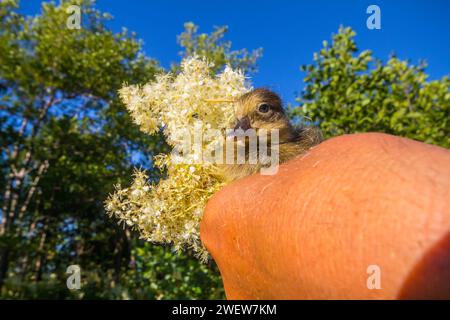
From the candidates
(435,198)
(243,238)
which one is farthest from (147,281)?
(435,198)

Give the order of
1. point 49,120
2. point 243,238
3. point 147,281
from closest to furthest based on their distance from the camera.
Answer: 1. point 243,238
2. point 147,281
3. point 49,120

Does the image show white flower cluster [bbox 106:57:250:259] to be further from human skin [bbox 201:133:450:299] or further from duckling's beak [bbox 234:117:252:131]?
human skin [bbox 201:133:450:299]

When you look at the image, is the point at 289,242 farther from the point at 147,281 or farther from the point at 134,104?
the point at 147,281

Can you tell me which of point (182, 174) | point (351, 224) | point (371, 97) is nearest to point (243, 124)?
point (182, 174)

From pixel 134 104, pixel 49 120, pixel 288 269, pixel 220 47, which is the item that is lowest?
pixel 288 269

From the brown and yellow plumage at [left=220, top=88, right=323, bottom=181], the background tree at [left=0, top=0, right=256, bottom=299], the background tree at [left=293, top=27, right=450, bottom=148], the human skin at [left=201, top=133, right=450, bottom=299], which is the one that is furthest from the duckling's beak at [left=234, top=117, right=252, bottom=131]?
the background tree at [left=0, top=0, right=256, bottom=299]

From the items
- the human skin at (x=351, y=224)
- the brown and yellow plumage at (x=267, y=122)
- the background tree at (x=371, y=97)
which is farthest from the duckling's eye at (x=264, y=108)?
the background tree at (x=371, y=97)

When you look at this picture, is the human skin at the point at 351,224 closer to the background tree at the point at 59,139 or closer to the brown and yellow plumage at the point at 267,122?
the brown and yellow plumage at the point at 267,122
